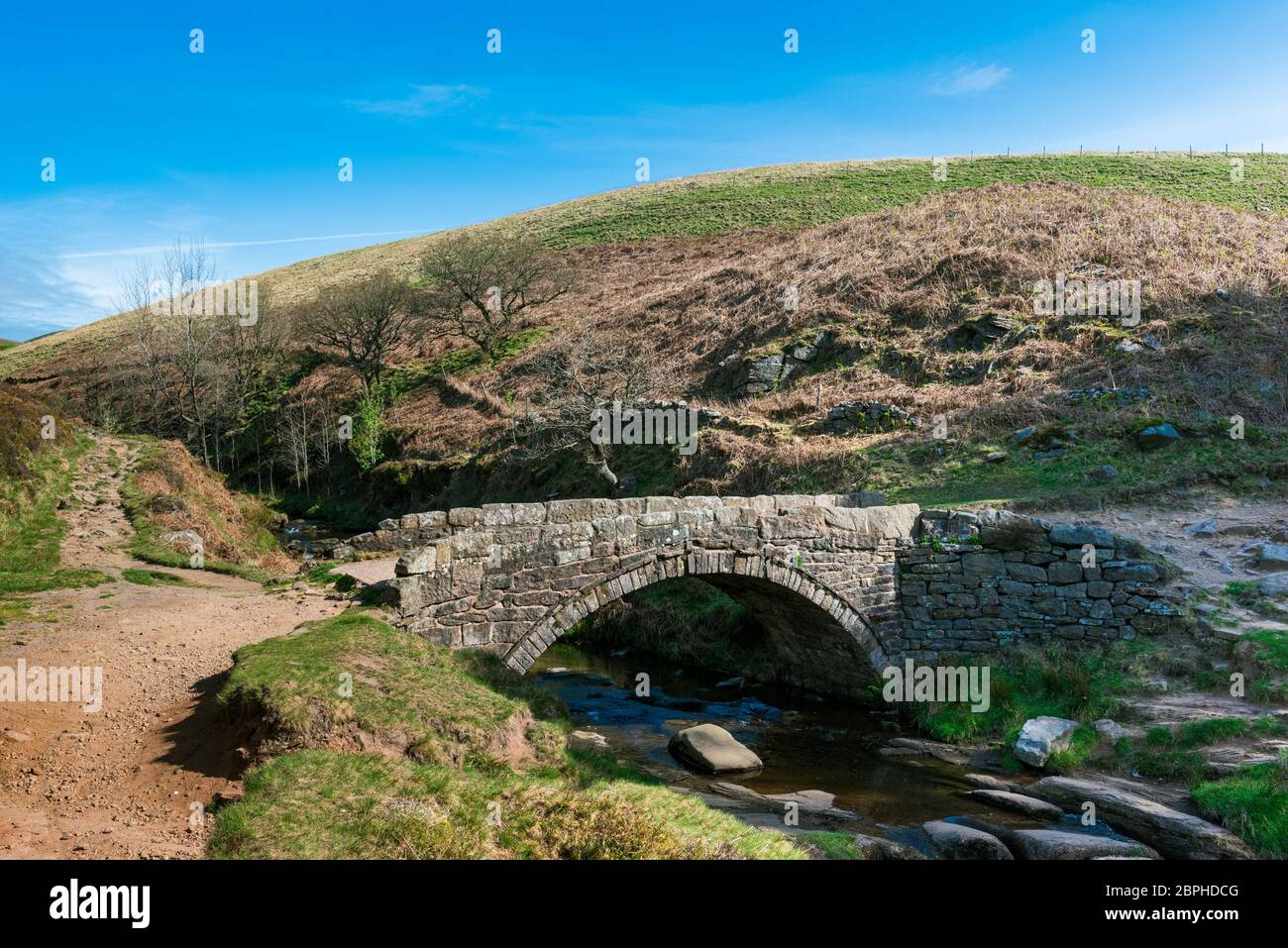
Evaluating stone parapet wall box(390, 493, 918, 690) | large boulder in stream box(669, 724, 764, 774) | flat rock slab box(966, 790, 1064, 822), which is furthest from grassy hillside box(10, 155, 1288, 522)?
large boulder in stream box(669, 724, 764, 774)

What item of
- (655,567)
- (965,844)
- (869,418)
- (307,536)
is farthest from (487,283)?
(965,844)

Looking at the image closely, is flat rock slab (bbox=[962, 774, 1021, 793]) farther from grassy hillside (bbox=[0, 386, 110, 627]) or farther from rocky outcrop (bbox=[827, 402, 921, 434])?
grassy hillside (bbox=[0, 386, 110, 627])

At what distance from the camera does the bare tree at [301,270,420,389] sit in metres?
45.9

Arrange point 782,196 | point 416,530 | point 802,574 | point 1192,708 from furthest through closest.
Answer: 1. point 782,196
2. point 802,574
3. point 1192,708
4. point 416,530

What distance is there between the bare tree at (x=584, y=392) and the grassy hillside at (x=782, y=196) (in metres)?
26.6

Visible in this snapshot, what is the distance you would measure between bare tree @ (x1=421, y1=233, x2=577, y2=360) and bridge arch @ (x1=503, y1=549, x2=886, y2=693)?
32.3 m

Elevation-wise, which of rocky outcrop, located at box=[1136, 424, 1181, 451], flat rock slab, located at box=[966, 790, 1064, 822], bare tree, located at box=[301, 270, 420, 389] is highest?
bare tree, located at box=[301, 270, 420, 389]

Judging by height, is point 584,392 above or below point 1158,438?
above

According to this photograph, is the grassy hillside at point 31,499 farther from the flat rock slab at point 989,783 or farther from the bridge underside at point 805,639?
the flat rock slab at point 989,783

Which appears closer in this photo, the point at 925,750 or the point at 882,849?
the point at 882,849

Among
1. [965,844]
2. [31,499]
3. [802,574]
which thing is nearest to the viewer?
[965,844]

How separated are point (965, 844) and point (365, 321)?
1755 inches

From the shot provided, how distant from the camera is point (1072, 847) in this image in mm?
8938

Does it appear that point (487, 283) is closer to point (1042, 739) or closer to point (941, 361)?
point (941, 361)
